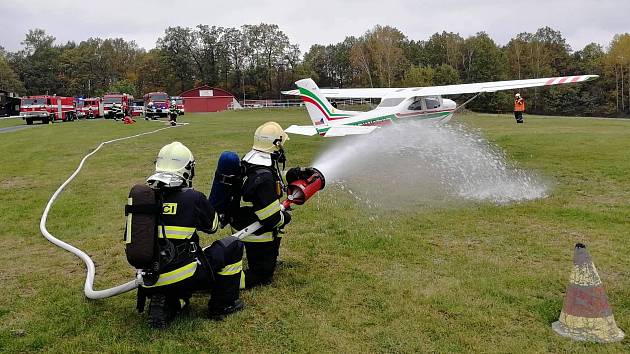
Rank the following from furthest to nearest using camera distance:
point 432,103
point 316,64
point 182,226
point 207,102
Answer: point 316,64, point 207,102, point 432,103, point 182,226

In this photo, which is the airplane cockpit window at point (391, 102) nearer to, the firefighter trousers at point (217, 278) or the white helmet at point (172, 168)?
the firefighter trousers at point (217, 278)

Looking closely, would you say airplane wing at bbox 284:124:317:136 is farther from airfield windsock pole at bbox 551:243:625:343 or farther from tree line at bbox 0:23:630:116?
tree line at bbox 0:23:630:116

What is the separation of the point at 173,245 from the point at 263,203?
109cm

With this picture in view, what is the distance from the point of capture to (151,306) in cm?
461

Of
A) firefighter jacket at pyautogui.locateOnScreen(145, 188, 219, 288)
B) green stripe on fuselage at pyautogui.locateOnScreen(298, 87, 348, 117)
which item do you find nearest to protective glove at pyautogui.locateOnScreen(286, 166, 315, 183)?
firefighter jacket at pyautogui.locateOnScreen(145, 188, 219, 288)

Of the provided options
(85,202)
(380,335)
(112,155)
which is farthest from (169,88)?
(380,335)

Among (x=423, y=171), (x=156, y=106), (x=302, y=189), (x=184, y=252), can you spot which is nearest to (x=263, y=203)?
(x=302, y=189)

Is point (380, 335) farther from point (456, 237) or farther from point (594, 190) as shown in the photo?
point (594, 190)

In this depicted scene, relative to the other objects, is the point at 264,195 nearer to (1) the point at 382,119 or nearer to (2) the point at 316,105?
(1) the point at 382,119

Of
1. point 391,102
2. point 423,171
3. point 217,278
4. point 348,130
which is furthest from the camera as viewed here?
point 391,102

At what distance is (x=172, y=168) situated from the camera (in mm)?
4441

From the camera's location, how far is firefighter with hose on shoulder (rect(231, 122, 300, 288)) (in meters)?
5.19

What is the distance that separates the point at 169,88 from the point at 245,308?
10842 centimetres

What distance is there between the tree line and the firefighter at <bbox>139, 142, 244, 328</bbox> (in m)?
70.9
